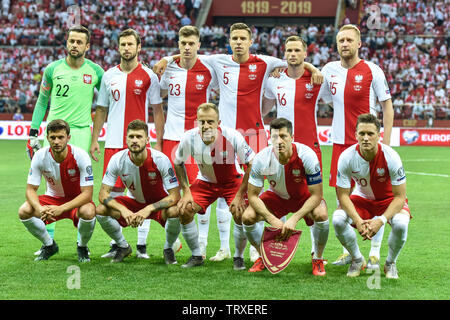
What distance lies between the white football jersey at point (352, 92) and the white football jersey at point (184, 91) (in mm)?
1243

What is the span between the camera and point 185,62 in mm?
6902

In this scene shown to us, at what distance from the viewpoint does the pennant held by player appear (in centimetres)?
560

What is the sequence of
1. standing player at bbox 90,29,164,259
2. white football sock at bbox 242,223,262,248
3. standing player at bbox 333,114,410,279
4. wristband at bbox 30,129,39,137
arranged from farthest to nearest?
1. wristband at bbox 30,129,39,137
2. standing player at bbox 90,29,164,259
3. white football sock at bbox 242,223,262,248
4. standing player at bbox 333,114,410,279

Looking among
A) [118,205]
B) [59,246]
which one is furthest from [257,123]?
[59,246]

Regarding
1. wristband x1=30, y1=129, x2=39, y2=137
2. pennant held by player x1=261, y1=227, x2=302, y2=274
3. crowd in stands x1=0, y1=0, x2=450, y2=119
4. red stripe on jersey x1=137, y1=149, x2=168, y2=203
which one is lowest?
pennant held by player x1=261, y1=227, x2=302, y2=274

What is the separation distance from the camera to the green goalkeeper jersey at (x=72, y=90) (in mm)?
6832

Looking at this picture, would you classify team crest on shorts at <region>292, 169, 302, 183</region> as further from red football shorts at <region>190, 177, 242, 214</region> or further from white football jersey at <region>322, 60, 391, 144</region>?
white football jersey at <region>322, 60, 391, 144</region>

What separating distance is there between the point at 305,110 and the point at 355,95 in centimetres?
51

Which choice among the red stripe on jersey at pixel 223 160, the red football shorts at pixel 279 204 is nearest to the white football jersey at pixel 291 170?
the red football shorts at pixel 279 204

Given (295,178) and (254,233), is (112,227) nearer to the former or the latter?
(254,233)

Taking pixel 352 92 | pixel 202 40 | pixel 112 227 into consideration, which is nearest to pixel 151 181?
pixel 112 227

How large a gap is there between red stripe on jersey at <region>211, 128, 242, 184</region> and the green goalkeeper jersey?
1.57m

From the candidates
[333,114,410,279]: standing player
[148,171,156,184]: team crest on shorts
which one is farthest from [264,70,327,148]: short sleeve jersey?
[148,171,156,184]: team crest on shorts
